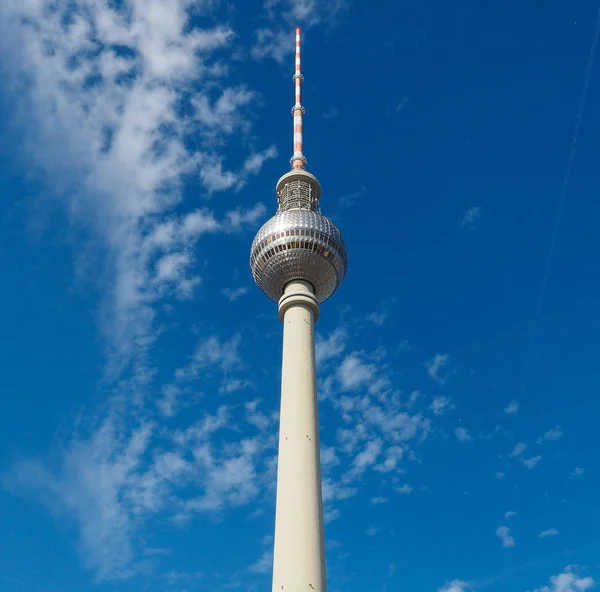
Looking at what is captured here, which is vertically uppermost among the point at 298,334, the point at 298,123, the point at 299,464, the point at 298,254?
the point at 298,123

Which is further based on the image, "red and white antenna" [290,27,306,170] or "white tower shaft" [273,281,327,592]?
"red and white antenna" [290,27,306,170]

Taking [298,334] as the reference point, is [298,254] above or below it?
above

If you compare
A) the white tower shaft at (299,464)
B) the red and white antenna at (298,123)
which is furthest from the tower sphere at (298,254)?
the red and white antenna at (298,123)

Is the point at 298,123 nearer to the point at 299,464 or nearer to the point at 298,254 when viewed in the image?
the point at 298,254

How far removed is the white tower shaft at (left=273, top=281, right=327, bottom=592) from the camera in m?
48.7

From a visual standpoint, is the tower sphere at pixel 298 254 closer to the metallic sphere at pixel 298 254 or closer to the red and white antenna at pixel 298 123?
the metallic sphere at pixel 298 254

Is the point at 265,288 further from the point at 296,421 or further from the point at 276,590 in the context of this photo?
the point at 276,590

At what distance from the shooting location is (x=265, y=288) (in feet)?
230

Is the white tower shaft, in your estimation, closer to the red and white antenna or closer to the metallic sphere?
the metallic sphere

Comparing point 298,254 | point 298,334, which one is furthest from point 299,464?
point 298,254

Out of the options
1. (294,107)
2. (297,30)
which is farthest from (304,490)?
(297,30)

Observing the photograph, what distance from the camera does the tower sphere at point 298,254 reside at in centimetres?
6800

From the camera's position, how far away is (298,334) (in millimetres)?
62438

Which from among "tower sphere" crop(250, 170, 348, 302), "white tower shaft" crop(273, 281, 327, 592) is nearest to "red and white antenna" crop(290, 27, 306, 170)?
"tower sphere" crop(250, 170, 348, 302)
